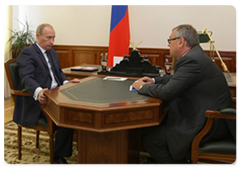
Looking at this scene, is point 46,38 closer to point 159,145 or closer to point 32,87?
point 32,87

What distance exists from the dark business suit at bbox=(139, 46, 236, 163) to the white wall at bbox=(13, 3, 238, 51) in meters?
3.59

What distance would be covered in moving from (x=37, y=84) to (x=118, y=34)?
2.40 m

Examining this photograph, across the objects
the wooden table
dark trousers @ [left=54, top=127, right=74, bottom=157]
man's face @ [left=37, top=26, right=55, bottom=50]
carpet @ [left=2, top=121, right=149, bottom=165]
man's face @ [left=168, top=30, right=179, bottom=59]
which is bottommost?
carpet @ [left=2, top=121, right=149, bottom=165]

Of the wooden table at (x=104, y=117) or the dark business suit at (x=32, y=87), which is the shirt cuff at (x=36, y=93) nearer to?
the dark business suit at (x=32, y=87)

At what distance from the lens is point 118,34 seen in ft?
15.2

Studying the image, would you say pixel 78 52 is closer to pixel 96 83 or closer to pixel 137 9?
pixel 137 9

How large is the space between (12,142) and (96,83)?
1549 millimetres

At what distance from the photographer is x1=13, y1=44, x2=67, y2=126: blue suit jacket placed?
2625 mm

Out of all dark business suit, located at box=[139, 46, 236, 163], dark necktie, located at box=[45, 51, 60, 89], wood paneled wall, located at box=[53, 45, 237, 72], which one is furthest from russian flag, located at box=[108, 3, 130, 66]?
dark business suit, located at box=[139, 46, 236, 163]

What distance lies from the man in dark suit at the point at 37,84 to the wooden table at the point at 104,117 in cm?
39

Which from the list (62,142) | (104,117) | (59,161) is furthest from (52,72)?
(104,117)

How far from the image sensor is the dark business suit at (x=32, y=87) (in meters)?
2.63

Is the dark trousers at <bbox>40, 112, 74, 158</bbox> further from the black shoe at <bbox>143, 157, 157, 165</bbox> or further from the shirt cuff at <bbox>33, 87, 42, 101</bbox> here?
the black shoe at <bbox>143, 157, 157, 165</bbox>

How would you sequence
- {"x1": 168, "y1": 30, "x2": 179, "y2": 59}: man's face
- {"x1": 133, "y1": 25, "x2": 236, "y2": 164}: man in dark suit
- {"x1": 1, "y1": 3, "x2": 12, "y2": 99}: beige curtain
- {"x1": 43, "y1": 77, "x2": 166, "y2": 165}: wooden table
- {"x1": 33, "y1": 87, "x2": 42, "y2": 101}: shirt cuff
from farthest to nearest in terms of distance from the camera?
{"x1": 1, "y1": 3, "x2": 12, "y2": 99}: beige curtain → {"x1": 33, "y1": 87, "x2": 42, "y2": 101}: shirt cuff → {"x1": 168, "y1": 30, "x2": 179, "y2": 59}: man's face → {"x1": 133, "y1": 25, "x2": 236, "y2": 164}: man in dark suit → {"x1": 43, "y1": 77, "x2": 166, "y2": 165}: wooden table
